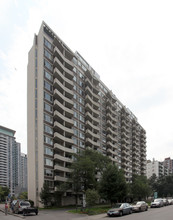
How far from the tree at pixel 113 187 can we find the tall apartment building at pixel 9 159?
123829mm

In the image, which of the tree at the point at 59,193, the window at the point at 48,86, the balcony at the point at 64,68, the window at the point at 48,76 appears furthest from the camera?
the balcony at the point at 64,68

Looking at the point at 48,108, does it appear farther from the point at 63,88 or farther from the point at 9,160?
the point at 9,160

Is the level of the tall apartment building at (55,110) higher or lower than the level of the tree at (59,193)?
higher

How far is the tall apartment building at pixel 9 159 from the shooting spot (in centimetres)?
15462

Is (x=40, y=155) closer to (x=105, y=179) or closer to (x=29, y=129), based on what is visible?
(x=29, y=129)

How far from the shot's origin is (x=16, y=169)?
168 meters

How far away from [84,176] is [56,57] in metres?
26.4

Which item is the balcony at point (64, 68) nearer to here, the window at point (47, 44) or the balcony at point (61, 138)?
the window at point (47, 44)

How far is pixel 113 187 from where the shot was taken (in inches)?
1596

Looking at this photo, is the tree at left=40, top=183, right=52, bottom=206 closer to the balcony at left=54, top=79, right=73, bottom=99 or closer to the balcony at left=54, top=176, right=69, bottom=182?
the balcony at left=54, top=176, right=69, bottom=182

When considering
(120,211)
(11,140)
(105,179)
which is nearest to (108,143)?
(105,179)

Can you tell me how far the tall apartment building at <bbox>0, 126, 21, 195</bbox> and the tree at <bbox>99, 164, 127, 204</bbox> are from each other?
124 meters

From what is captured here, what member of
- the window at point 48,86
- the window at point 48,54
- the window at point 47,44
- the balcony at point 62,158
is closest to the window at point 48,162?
the balcony at point 62,158

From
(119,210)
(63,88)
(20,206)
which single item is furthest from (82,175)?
(119,210)
